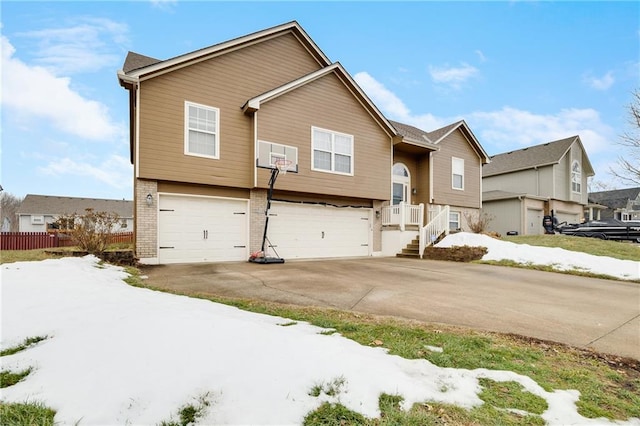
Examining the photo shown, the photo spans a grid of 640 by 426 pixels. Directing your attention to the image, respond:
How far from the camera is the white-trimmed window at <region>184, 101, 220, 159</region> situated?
31.0 feet

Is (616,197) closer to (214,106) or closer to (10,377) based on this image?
(214,106)

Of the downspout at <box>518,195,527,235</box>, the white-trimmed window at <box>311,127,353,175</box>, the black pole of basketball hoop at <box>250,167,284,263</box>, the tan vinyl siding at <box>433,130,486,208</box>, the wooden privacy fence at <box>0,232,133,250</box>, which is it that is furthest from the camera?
the downspout at <box>518,195,527,235</box>

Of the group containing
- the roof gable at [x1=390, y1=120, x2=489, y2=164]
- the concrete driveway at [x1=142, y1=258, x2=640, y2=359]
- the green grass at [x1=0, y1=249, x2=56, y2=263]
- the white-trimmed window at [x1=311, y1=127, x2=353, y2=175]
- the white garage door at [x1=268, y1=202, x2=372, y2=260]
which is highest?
the roof gable at [x1=390, y1=120, x2=489, y2=164]

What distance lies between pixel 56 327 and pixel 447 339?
4.01 metres

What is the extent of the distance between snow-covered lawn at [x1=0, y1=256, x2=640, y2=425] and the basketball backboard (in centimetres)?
740

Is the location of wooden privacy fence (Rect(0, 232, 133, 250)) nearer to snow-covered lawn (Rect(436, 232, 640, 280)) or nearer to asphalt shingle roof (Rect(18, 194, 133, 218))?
snow-covered lawn (Rect(436, 232, 640, 280))

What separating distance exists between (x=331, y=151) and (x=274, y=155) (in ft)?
8.23

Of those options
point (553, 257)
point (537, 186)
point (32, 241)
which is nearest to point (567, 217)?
point (537, 186)

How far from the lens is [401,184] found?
15500 millimetres

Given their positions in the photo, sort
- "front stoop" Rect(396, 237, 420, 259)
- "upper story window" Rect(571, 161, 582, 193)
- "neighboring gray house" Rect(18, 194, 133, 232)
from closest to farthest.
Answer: "front stoop" Rect(396, 237, 420, 259) → "upper story window" Rect(571, 161, 582, 193) → "neighboring gray house" Rect(18, 194, 133, 232)

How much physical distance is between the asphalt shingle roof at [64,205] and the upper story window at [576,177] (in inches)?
1667

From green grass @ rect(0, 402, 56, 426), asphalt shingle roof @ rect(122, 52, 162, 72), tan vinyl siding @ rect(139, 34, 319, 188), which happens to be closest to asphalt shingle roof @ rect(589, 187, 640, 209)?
A: tan vinyl siding @ rect(139, 34, 319, 188)

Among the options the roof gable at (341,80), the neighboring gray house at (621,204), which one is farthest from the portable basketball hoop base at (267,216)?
the neighboring gray house at (621,204)

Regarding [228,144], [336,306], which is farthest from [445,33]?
[336,306]
